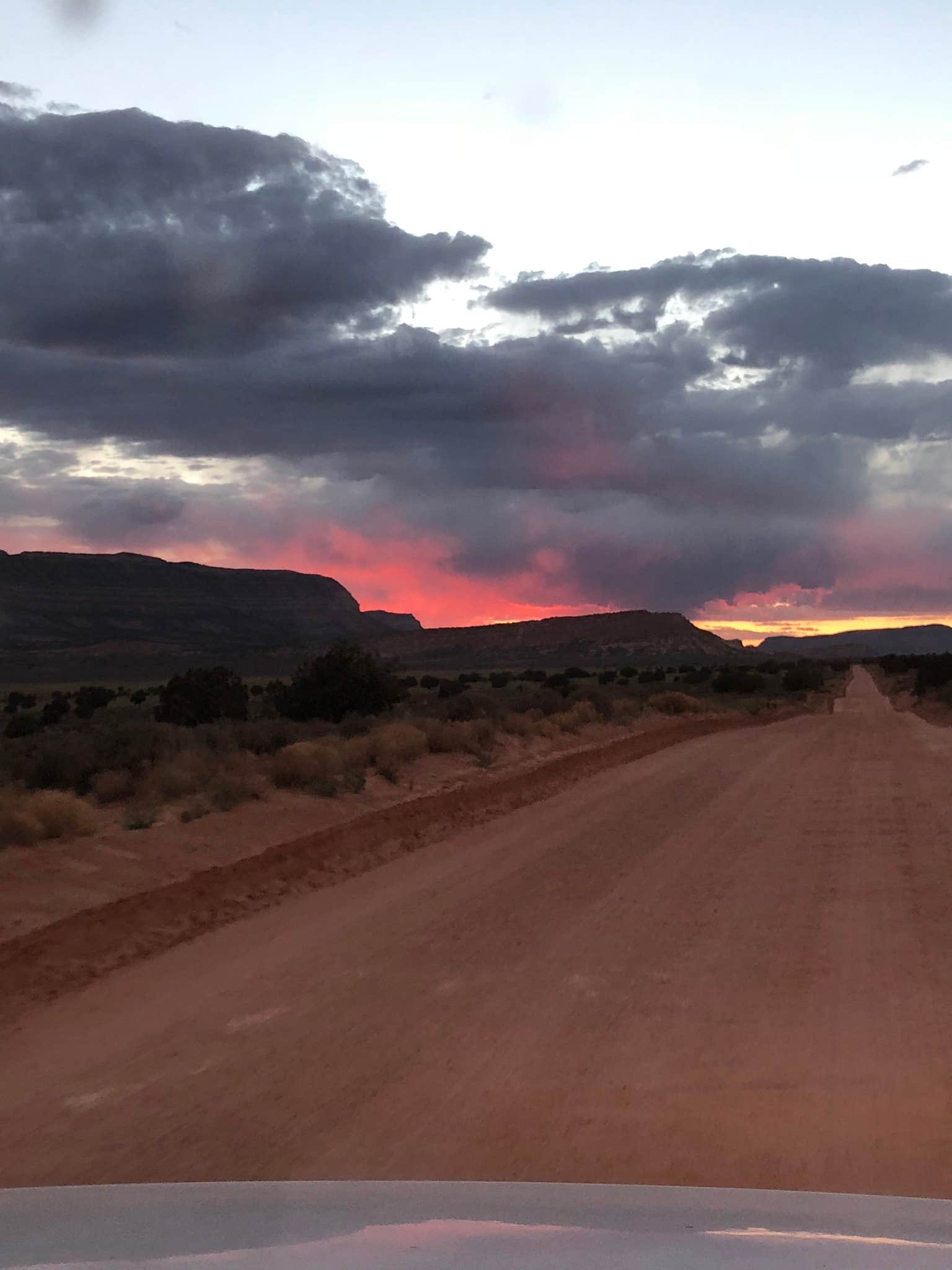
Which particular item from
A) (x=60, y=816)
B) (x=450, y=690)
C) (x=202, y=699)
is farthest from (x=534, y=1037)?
(x=450, y=690)

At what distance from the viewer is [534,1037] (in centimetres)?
764

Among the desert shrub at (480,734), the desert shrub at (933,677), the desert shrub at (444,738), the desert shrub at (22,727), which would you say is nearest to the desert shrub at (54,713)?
the desert shrub at (22,727)

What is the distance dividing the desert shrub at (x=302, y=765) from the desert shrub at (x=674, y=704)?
29273 millimetres

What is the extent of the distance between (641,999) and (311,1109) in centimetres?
295

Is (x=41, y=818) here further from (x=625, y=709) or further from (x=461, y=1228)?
(x=625, y=709)

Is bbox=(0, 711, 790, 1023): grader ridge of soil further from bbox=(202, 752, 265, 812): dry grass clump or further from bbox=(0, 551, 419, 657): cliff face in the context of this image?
bbox=(0, 551, 419, 657): cliff face

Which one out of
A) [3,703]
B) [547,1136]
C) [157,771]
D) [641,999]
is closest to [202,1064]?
[547,1136]

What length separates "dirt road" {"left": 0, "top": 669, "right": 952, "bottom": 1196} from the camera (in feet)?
18.9

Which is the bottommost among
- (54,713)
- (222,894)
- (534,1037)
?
(54,713)

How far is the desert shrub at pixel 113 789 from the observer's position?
17453mm

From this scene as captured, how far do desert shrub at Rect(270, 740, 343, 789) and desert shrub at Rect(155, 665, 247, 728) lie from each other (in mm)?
16417

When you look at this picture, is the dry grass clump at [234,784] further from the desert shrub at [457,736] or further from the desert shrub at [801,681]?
the desert shrub at [801,681]

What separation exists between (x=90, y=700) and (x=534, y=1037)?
63085mm

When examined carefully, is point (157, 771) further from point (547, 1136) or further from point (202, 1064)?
point (547, 1136)
